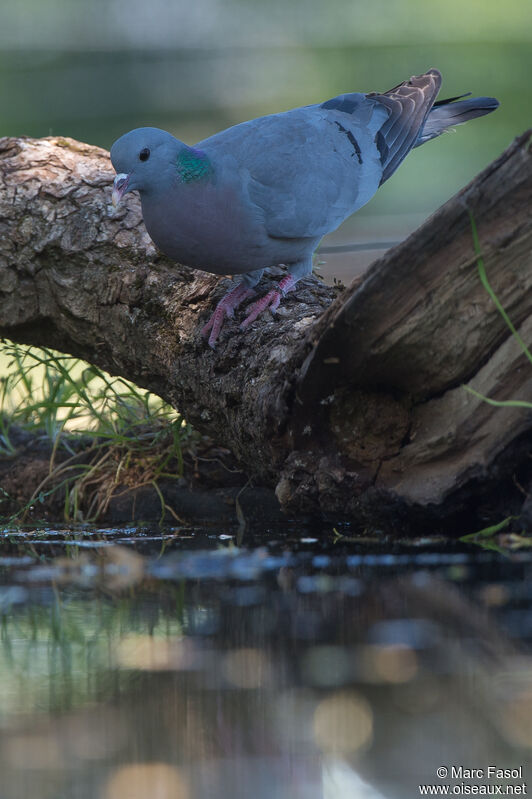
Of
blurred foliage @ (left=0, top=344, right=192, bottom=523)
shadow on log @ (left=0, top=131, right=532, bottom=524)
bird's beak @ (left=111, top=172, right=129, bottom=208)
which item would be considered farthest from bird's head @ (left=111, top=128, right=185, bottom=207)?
blurred foliage @ (left=0, top=344, right=192, bottom=523)

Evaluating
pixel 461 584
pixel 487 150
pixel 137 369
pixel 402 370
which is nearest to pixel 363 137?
pixel 137 369

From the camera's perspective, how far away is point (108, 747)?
119cm

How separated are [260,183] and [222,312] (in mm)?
386

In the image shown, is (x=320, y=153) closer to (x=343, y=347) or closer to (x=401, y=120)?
(x=401, y=120)

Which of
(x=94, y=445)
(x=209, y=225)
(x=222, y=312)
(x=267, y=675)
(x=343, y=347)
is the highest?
(x=209, y=225)

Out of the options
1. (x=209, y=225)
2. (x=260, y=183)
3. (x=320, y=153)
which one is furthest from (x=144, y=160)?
(x=320, y=153)

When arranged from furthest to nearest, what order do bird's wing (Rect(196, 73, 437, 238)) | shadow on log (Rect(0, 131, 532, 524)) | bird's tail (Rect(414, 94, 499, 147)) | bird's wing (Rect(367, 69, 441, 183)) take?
1. bird's tail (Rect(414, 94, 499, 147))
2. bird's wing (Rect(367, 69, 441, 183))
3. bird's wing (Rect(196, 73, 437, 238))
4. shadow on log (Rect(0, 131, 532, 524))

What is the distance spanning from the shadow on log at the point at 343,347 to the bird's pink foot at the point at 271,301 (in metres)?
0.03

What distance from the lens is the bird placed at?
2666 mm

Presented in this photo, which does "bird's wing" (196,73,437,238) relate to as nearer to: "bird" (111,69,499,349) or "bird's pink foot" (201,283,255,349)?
"bird" (111,69,499,349)

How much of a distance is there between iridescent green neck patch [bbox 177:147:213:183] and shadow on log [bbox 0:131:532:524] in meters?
0.33

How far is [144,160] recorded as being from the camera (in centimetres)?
267

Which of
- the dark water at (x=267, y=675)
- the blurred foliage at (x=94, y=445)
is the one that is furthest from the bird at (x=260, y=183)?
the dark water at (x=267, y=675)

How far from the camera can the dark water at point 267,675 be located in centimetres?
114
